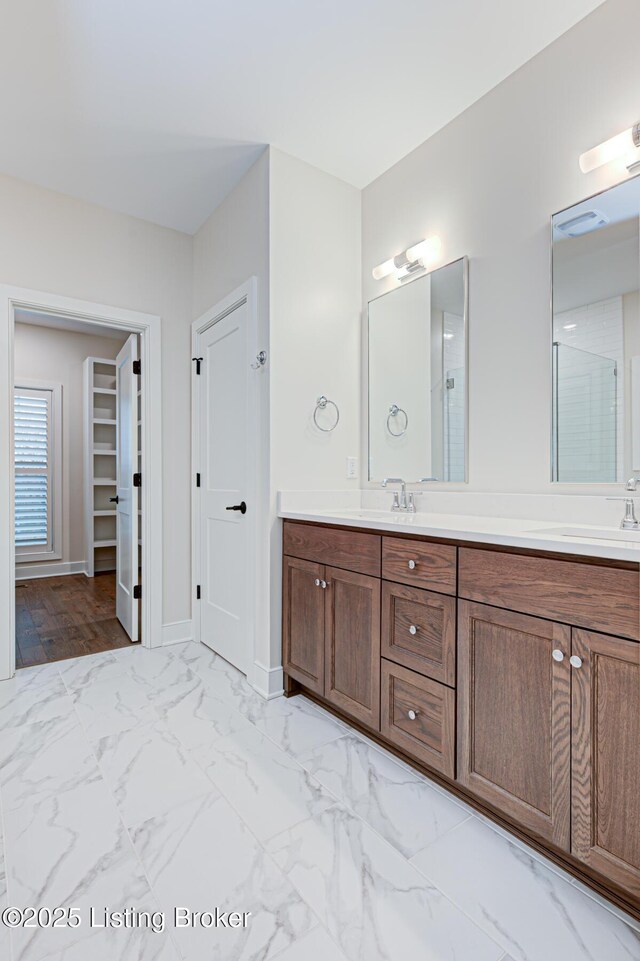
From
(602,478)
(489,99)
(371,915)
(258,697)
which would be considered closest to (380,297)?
(489,99)

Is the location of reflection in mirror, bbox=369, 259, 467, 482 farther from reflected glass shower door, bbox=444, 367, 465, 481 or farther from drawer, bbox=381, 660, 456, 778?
drawer, bbox=381, 660, 456, 778

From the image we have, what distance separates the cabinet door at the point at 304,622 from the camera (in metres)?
2.05

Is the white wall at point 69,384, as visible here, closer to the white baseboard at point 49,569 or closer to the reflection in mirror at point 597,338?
the white baseboard at point 49,569

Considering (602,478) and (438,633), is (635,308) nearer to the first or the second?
(602,478)

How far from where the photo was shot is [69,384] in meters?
5.17

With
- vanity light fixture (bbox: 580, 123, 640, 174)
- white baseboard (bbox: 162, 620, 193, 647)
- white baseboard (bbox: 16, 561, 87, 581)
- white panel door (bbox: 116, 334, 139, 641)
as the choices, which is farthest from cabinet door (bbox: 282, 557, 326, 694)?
white baseboard (bbox: 16, 561, 87, 581)

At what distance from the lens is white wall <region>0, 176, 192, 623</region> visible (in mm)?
2572

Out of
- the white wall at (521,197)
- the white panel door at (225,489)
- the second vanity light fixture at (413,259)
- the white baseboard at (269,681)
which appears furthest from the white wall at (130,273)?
the white wall at (521,197)

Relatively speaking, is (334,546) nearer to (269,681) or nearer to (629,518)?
(269,681)

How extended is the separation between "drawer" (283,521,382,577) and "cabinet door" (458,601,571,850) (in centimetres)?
43

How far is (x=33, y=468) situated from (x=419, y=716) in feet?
15.9

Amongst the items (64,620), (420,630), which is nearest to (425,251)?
(420,630)

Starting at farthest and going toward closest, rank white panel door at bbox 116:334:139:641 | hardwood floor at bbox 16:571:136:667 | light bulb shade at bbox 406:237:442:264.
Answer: white panel door at bbox 116:334:139:641
hardwood floor at bbox 16:571:136:667
light bulb shade at bbox 406:237:442:264

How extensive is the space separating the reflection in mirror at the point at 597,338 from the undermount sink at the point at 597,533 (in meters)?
0.18
